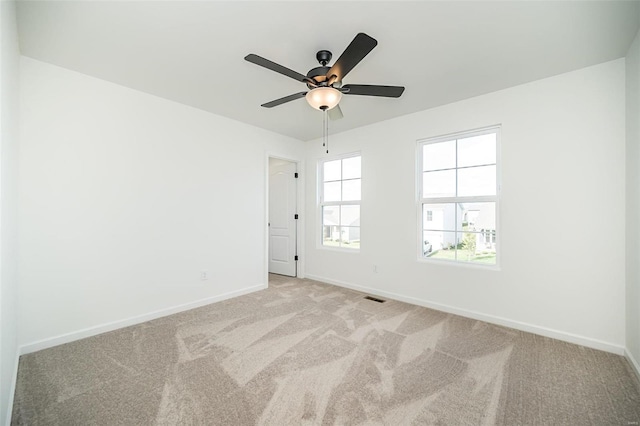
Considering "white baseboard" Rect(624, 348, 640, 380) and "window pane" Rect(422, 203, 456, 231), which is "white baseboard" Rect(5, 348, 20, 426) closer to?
"window pane" Rect(422, 203, 456, 231)

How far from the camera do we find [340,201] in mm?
4379

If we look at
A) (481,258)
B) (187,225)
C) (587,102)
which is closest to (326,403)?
(481,258)

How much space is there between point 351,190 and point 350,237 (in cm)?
77

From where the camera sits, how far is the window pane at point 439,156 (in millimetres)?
3270

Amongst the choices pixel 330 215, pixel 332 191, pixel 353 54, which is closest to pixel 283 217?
pixel 330 215

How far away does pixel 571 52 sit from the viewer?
217cm

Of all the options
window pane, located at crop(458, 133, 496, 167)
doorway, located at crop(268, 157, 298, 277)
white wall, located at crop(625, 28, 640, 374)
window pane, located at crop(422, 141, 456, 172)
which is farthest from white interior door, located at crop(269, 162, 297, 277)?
white wall, located at crop(625, 28, 640, 374)

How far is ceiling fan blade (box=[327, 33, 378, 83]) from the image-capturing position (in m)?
1.56

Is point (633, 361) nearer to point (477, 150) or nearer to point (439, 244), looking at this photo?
point (439, 244)

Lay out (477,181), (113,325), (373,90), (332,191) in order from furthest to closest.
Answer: (332,191), (477,181), (113,325), (373,90)

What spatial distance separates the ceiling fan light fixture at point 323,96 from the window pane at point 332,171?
236 centimetres

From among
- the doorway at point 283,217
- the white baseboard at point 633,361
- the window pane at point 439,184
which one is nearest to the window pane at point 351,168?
the doorway at point 283,217

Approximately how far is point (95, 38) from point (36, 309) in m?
2.32

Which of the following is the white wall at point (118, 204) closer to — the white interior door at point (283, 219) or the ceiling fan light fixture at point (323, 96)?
the white interior door at point (283, 219)
